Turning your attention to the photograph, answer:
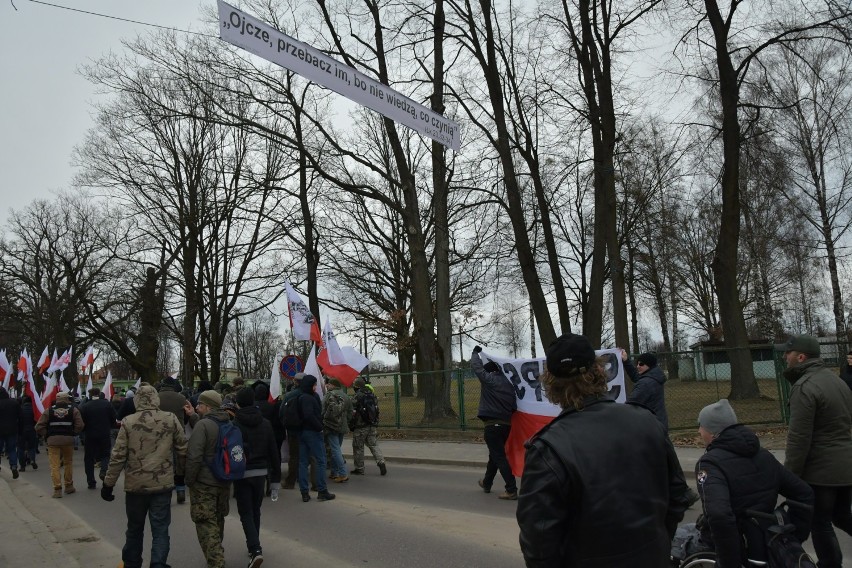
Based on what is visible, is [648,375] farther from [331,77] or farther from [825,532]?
[331,77]

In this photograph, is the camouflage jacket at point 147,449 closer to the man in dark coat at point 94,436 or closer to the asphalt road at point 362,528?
the asphalt road at point 362,528

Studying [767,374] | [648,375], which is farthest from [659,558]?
[767,374]

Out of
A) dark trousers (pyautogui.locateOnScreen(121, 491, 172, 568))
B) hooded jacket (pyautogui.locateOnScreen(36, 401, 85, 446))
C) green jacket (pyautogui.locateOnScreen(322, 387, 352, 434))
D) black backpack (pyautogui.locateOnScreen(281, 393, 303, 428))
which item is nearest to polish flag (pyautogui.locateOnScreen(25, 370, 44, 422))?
hooded jacket (pyautogui.locateOnScreen(36, 401, 85, 446))

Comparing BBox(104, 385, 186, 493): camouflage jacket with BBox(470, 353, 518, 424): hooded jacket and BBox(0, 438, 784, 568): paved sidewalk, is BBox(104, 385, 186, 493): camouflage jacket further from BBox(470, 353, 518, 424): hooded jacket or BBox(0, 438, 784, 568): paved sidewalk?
BBox(470, 353, 518, 424): hooded jacket

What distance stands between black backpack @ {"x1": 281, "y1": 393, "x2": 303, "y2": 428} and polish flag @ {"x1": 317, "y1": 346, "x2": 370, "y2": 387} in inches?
74.6

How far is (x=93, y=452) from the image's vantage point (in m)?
13.6

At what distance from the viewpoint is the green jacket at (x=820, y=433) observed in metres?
4.82

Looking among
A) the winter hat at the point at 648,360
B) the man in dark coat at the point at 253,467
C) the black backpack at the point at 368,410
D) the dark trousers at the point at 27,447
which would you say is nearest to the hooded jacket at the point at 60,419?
the black backpack at the point at 368,410

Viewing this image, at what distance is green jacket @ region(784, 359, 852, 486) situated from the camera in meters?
4.82

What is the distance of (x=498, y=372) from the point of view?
31.8 ft

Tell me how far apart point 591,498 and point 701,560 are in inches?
A: 104

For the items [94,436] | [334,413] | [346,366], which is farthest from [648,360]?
[94,436]

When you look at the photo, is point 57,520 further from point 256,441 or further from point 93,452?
point 256,441

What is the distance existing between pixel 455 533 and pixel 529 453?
5755mm
